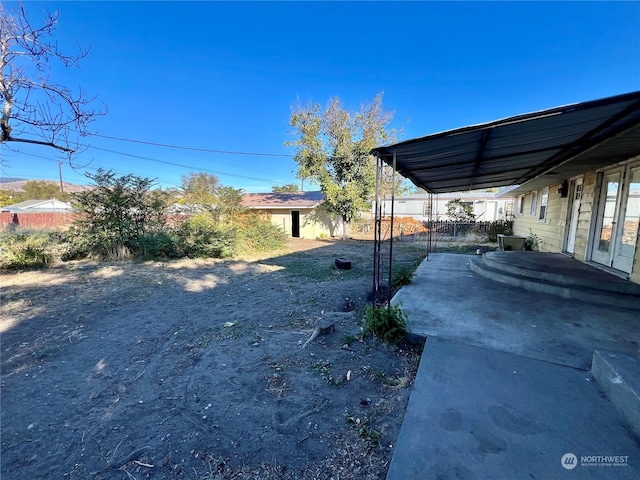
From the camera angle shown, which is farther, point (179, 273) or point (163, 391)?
point (179, 273)

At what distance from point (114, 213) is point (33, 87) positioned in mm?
5688

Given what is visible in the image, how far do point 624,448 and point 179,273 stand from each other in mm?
8217

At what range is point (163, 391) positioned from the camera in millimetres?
2381

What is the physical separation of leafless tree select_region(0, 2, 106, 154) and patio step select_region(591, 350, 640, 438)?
7.66m

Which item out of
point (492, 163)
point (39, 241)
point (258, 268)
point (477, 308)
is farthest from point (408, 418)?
point (39, 241)

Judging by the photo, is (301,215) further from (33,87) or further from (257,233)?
(33,87)

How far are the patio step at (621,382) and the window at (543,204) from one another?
8328mm

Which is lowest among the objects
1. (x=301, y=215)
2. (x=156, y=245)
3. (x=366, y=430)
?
(x=366, y=430)

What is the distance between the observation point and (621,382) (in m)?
1.70

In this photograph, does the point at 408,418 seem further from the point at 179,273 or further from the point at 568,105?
the point at 179,273

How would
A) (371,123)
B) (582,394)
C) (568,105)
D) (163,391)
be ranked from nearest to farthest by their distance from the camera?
(582,394) < (568,105) < (163,391) < (371,123)

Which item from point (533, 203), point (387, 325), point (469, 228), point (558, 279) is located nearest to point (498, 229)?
point (469, 228)

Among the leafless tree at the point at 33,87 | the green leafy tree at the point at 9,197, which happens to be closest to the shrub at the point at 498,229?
the leafless tree at the point at 33,87

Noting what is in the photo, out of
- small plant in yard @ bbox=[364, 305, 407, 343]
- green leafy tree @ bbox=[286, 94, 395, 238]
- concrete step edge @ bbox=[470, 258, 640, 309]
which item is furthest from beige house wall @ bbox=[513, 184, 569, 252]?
green leafy tree @ bbox=[286, 94, 395, 238]
